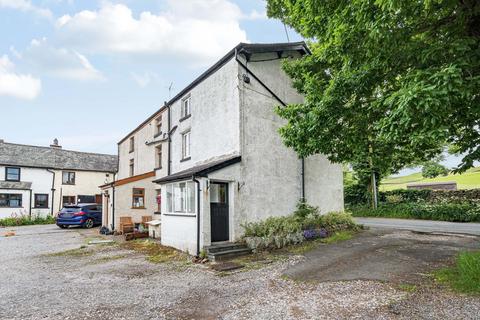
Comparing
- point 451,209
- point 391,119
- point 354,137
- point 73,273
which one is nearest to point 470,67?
point 391,119

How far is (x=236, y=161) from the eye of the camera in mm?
11156

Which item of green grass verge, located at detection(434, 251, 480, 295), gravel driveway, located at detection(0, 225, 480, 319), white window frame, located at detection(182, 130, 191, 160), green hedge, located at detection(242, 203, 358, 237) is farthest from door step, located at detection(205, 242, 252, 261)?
white window frame, located at detection(182, 130, 191, 160)

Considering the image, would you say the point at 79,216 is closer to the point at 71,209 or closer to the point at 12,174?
the point at 71,209

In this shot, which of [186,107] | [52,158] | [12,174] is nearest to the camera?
[186,107]

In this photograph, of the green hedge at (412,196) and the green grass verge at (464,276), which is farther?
the green hedge at (412,196)

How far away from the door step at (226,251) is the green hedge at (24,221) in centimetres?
2374

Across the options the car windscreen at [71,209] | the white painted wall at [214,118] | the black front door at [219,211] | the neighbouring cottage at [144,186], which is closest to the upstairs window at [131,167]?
the neighbouring cottage at [144,186]

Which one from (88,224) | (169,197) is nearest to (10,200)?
(88,224)

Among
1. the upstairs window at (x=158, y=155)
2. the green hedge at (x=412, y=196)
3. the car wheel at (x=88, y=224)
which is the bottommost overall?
the car wheel at (x=88, y=224)

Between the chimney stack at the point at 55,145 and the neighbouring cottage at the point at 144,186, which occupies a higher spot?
the chimney stack at the point at 55,145

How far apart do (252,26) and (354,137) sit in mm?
7507

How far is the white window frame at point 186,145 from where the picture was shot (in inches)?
606

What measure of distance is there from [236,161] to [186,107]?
6.55m

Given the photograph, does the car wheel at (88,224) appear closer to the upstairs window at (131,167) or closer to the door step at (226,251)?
the upstairs window at (131,167)
